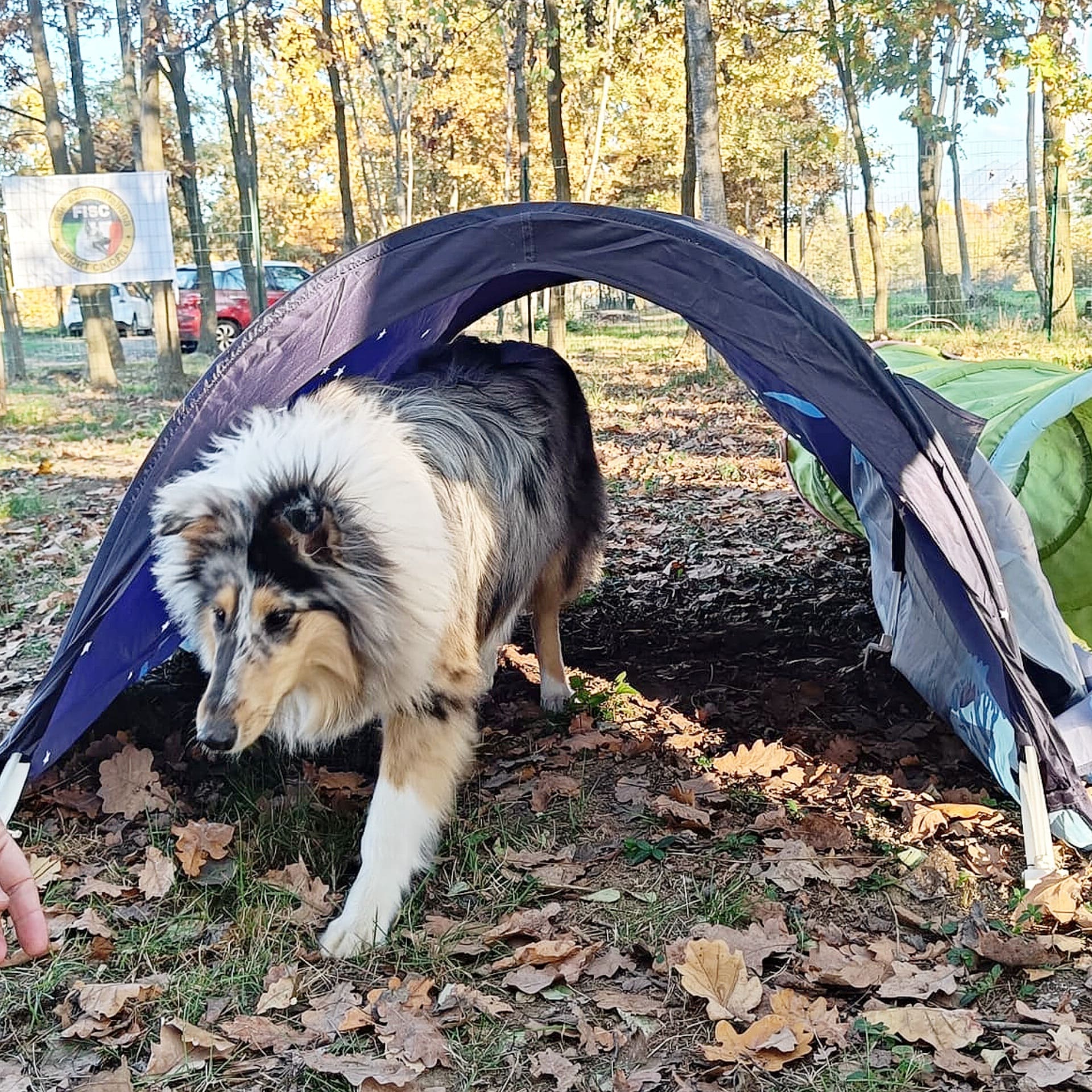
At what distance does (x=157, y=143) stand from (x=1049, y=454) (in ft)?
40.5

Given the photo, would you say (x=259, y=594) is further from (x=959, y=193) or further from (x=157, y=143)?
(x=959, y=193)

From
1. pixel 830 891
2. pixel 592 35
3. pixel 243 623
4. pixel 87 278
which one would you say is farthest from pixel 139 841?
pixel 592 35

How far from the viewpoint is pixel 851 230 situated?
814 inches

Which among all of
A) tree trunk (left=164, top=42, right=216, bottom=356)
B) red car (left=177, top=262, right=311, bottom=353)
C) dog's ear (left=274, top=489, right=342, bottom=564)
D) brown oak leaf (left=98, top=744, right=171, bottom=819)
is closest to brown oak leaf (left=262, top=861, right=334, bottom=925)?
brown oak leaf (left=98, top=744, right=171, bottom=819)

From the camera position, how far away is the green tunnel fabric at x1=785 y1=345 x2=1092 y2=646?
392 cm

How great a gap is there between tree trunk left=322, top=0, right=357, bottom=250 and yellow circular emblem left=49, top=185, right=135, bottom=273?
3633 millimetres

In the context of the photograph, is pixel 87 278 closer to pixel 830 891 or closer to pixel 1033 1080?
pixel 830 891

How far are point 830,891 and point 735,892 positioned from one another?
29 centimetres

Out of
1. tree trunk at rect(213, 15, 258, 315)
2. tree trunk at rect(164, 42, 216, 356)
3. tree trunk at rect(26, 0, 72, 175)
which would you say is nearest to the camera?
tree trunk at rect(26, 0, 72, 175)

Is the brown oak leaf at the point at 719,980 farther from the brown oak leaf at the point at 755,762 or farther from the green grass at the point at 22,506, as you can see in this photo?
the green grass at the point at 22,506

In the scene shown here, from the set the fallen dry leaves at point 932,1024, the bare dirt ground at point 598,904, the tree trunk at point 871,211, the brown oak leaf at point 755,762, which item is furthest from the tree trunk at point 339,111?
the fallen dry leaves at point 932,1024

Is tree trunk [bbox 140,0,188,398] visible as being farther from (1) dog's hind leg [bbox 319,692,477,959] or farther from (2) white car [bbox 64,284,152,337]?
(2) white car [bbox 64,284,152,337]

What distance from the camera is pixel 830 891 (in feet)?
10.6

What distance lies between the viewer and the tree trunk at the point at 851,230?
64.2ft
